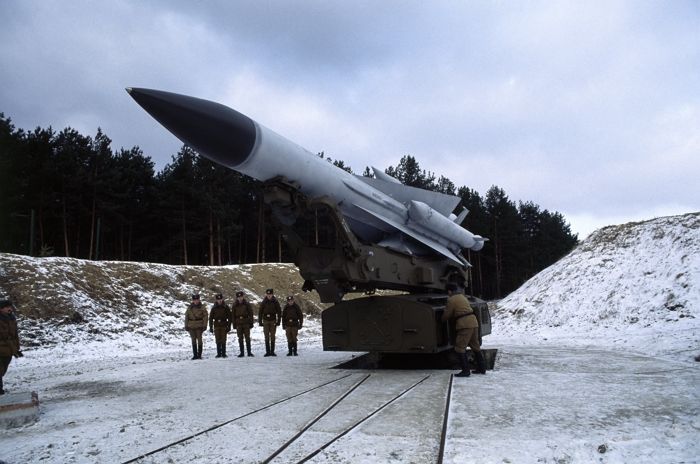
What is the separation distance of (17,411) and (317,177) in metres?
4.30

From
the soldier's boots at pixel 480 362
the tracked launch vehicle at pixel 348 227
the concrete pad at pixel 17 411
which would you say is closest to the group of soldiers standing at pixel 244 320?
the tracked launch vehicle at pixel 348 227

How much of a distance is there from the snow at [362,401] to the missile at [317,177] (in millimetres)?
2286

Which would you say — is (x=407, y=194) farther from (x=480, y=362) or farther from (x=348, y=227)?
(x=480, y=362)

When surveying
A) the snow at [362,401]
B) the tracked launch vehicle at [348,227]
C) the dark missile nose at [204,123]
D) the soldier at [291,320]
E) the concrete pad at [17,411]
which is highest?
the dark missile nose at [204,123]

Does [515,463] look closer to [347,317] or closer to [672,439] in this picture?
[672,439]

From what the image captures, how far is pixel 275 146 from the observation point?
248 inches

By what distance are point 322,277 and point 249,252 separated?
2688cm

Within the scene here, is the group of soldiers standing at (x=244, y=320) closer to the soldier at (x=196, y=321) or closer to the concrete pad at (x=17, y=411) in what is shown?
the soldier at (x=196, y=321)

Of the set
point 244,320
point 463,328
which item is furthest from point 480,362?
point 244,320

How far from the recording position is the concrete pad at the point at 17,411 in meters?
4.43

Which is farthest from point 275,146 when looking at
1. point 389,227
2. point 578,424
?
point 578,424

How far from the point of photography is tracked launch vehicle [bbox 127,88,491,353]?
5.83 m

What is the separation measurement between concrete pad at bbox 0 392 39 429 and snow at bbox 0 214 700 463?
18 centimetres

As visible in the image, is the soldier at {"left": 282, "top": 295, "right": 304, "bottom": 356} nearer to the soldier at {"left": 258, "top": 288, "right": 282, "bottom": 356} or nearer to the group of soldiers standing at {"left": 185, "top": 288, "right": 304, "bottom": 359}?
the group of soldiers standing at {"left": 185, "top": 288, "right": 304, "bottom": 359}
